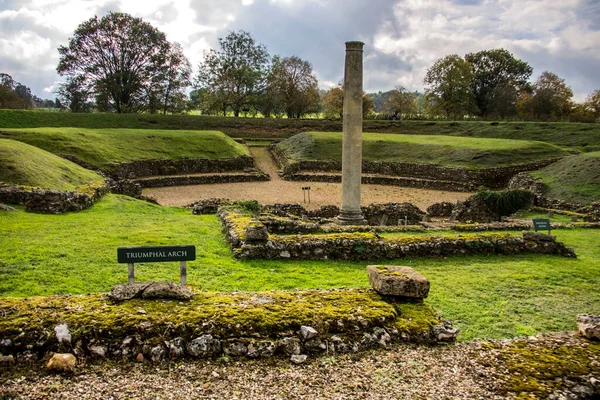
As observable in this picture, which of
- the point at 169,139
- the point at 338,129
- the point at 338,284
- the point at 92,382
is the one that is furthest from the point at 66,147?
the point at 338,129

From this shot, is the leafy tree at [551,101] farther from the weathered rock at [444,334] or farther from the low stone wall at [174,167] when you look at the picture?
the weathered rock at [444,334]

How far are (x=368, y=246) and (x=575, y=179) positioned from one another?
79.7 ft

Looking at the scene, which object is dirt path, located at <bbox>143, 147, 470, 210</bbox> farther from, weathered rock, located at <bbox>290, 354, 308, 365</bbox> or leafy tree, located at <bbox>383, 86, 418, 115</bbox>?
leafy tree, located at <bbox>383, 86, 418, 115</bbox>

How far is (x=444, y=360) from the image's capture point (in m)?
5.58

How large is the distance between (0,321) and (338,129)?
191 feet

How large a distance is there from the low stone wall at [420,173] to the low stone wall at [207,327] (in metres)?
31.0

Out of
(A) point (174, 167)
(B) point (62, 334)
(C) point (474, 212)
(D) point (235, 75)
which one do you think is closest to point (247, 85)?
(D) point (235, 75)

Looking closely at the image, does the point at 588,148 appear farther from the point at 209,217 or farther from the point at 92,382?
the point at 92,382

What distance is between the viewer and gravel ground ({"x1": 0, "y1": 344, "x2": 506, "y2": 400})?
465cm

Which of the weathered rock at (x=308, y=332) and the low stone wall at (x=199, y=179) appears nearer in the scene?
the weathered rock at (x=308, y=332)

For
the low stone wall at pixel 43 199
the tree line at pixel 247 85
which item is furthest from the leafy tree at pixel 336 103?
the low stone wall at pixel 43 199

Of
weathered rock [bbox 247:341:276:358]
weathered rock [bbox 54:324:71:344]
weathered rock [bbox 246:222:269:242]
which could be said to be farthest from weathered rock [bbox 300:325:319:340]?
weathered rock [bbox 246:222:269:242]

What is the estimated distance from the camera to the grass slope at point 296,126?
149 feet

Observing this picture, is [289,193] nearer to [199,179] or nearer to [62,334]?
[199,179]
